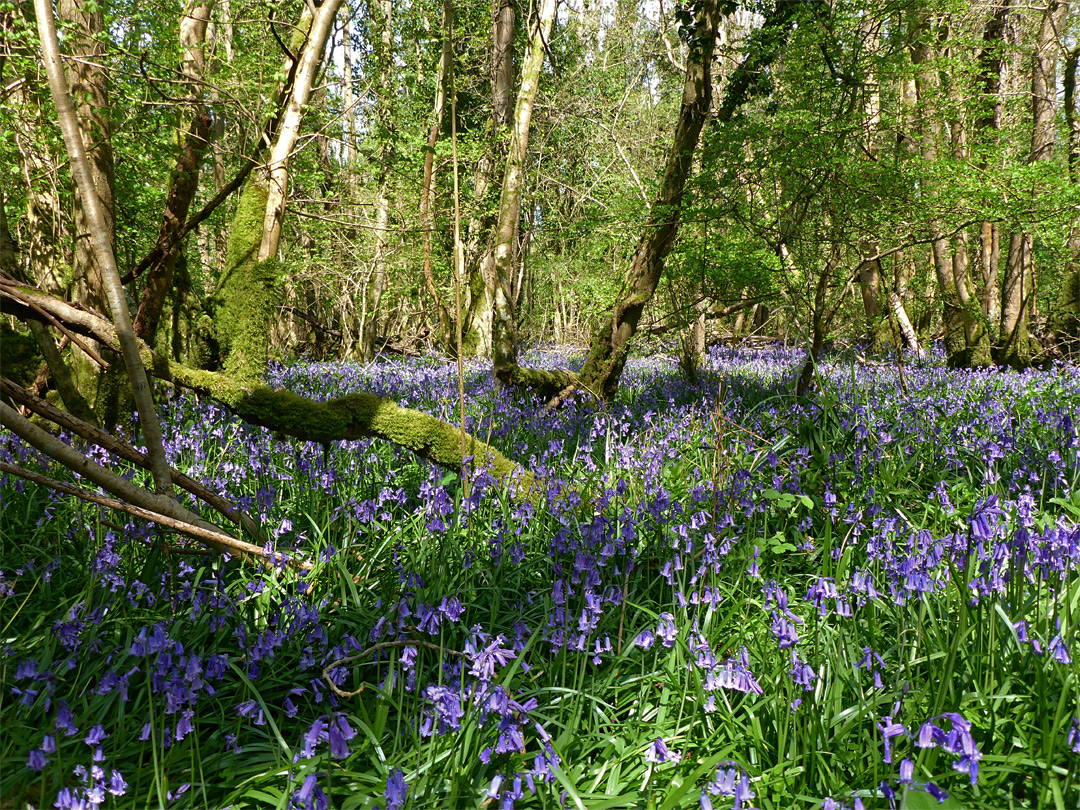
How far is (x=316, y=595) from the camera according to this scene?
2.94 metres

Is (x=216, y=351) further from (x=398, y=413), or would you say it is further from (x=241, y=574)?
(x=241, y=574)

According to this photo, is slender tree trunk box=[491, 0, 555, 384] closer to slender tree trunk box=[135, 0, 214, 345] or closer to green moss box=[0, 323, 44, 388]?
slender tree trunk box=[135, 0, 214, 345]

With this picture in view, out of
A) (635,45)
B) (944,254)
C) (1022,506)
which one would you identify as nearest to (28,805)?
(1022,506)

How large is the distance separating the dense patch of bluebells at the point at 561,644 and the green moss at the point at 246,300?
4.08 ft

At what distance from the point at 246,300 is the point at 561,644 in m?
4.70

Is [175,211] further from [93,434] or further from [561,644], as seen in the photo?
[561,644]

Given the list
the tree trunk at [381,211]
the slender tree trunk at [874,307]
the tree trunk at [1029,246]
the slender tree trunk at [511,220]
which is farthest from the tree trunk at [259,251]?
the tree trunk at [1029,246]

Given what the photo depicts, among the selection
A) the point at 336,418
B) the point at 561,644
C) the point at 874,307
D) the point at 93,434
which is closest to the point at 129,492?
the point at 93,434

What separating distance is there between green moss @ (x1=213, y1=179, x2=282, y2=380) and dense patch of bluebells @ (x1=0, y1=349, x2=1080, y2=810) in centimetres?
124

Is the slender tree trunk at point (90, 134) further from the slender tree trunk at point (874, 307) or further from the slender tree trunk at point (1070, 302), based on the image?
the slender tree trunk at point (1070, 302)

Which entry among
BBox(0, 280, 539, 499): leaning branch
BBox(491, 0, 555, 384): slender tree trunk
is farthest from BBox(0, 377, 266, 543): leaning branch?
BBox(491, 0, 555, 384): slender tree trunk

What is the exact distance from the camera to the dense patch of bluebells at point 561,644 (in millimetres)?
1705

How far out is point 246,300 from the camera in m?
5.66

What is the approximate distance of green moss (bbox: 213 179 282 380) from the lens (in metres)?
5.55
